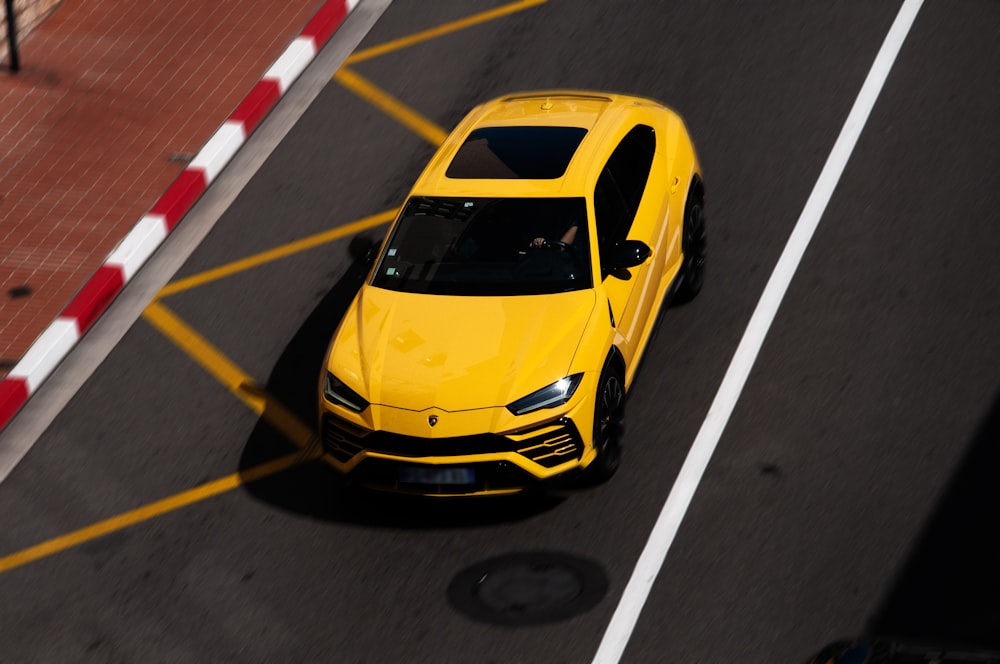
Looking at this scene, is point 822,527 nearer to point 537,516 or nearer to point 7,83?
point 537,516

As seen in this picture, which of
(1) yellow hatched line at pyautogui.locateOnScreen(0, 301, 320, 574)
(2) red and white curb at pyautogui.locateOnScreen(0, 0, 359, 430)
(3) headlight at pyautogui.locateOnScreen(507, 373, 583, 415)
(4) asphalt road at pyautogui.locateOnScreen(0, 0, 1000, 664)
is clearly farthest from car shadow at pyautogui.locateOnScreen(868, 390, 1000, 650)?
(2) red and white curb at pyautogui.locateOnScreen(0, 0, 359, 430)

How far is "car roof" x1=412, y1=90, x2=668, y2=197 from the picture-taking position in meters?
10.1

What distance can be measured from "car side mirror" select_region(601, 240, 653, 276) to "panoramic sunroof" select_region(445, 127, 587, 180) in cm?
77

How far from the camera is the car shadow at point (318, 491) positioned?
31.2 feet

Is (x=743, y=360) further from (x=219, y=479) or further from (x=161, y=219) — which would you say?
(x=161, y=219)

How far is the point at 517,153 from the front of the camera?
10445mm

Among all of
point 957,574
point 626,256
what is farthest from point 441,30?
point 957,574

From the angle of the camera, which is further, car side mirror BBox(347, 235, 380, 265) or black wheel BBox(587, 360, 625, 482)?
car side mirror BBox(347, 235, 380, 265)

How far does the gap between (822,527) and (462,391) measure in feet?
7.89

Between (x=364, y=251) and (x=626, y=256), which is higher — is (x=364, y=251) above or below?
below

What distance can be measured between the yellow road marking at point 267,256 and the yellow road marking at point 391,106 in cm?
136

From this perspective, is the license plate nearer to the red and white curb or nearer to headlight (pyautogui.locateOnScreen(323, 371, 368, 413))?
headlight (pyautogui.locateOnScreen(323, 371, 368, 413))

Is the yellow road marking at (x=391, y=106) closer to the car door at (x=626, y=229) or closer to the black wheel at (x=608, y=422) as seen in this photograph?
the car door at (x=626, y=229)

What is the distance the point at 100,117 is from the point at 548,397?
7.06 metres
